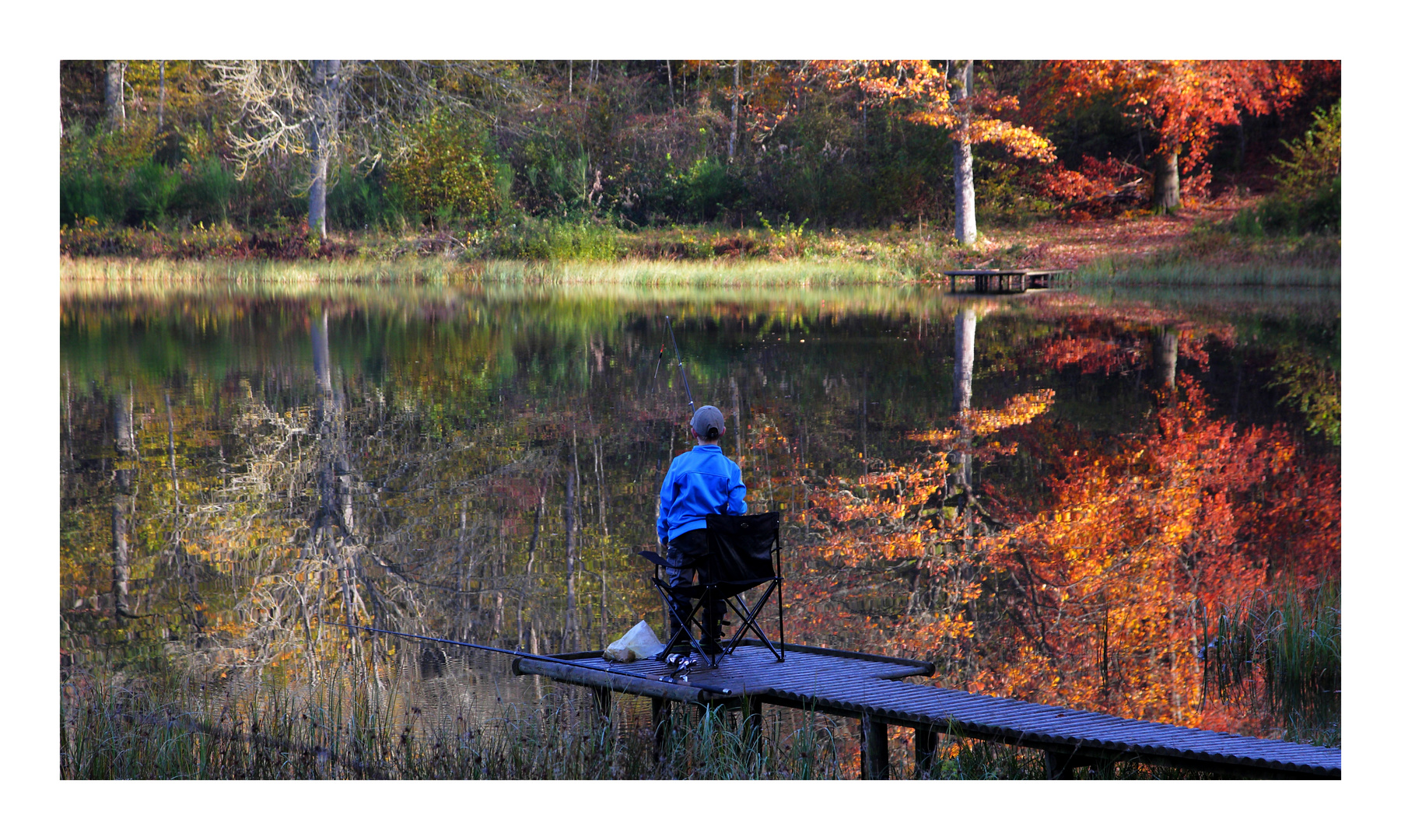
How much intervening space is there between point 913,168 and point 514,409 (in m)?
21.4

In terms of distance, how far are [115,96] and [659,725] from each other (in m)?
36.6

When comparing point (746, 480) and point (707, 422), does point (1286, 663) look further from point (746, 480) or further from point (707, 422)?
point (746, 480)

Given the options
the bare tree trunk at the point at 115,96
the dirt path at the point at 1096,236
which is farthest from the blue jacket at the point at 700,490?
the bare tree trunk at the point at 115,96

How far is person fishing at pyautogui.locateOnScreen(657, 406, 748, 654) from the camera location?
5.07 metres

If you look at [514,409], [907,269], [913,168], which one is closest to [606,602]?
[514,409]

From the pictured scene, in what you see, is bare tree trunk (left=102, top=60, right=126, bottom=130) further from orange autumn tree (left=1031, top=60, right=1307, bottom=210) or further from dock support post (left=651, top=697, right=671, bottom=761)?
dock support post (left=651, top=697, right=671, bottom=761)

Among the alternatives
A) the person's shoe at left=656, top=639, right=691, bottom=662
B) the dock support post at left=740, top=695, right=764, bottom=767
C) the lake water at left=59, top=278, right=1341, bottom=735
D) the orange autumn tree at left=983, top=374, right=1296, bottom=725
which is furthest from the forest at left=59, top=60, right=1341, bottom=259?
the dock support post at left=740, top=695, right=764, bottom=767

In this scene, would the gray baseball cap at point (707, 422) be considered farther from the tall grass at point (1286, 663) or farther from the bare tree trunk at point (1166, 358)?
the bare tree trunk at point (1166, 358)

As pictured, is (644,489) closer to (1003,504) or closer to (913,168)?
(1003,504)

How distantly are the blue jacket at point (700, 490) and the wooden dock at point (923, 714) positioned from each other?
2.01ft

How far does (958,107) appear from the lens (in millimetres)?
31156

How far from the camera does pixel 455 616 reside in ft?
22.3

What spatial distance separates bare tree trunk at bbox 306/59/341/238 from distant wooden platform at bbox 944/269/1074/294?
15.7 meters

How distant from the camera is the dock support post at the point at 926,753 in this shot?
4672 mm
